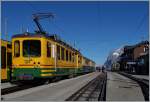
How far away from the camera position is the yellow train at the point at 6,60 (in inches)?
920

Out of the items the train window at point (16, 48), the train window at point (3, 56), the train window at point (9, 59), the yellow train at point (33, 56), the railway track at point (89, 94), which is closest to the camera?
the railway track at point (89, 94)

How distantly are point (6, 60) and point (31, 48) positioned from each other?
7.42 ft

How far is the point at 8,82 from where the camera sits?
25531 mm

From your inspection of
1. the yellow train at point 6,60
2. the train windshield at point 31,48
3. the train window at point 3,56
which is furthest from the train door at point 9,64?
the train windshield at point 31,48

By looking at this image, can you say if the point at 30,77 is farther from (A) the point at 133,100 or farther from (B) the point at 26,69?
(A) the point at 133,100

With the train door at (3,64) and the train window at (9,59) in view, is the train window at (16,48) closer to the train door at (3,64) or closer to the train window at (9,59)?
the train door at (3,64)

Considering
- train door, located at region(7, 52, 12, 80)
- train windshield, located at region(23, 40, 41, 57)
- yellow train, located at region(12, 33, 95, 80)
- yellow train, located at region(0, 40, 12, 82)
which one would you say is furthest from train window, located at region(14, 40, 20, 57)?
train door, located at region(7, 52, 12, 80)

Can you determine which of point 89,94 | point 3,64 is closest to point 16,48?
point 3,64

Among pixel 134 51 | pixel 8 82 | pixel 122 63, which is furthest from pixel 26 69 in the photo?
pixel 122 63

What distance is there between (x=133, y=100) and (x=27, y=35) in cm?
958

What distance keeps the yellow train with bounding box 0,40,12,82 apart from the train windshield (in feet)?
5.30

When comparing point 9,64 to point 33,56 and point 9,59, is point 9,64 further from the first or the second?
point 33,56

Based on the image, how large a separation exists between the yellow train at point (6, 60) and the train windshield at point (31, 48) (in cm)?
161

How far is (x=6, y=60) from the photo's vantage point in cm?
2405
